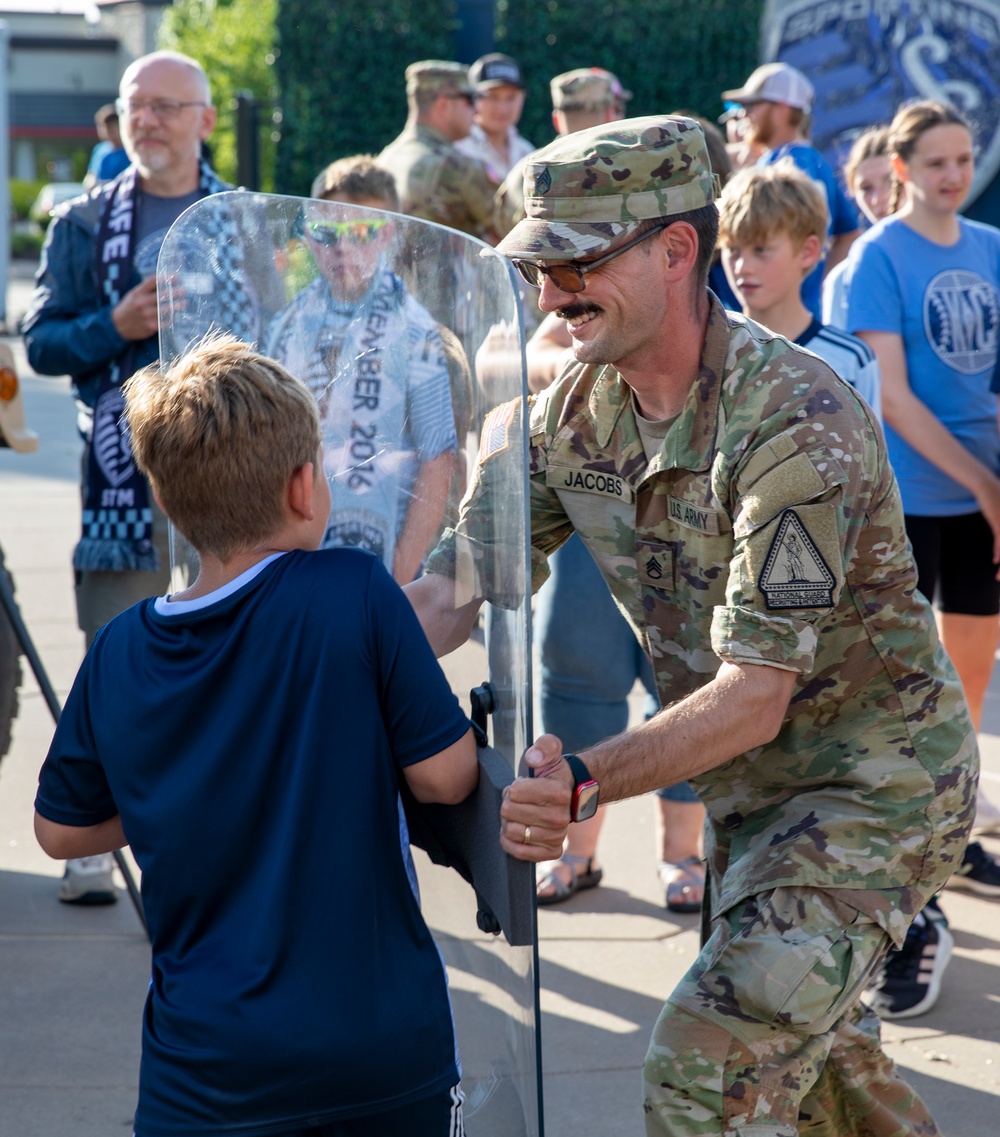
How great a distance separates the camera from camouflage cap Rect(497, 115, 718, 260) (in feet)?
6.64

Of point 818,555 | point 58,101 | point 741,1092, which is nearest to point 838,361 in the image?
point 818,555

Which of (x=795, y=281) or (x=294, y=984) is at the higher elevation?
(x=795, y=281)

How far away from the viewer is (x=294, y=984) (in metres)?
1.66

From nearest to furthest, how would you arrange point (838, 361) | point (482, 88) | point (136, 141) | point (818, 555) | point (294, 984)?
point (294, 984) → point (818, 555) → point (838, 361) → point (136, 141) → point (482, 88)

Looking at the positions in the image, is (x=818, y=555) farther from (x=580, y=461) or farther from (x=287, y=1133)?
(x=287, y=1133)

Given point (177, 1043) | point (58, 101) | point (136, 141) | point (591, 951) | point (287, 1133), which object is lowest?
point (591, 951)

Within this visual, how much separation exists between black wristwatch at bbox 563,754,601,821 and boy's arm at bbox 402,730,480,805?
0.41 feet

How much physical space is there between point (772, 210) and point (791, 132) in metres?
2.75

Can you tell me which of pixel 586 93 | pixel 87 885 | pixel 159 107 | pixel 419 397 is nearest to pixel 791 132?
pixel 586 93

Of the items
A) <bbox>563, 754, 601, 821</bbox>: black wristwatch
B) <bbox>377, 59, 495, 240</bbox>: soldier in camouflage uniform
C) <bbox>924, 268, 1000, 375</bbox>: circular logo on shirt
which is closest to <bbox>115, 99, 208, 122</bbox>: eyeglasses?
<bbox>377, 59, 495, 240</bbox>: soldier in camouflage uniform

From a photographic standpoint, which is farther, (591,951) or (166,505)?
(591,951)

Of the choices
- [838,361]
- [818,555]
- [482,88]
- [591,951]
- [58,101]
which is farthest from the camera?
[58,101]

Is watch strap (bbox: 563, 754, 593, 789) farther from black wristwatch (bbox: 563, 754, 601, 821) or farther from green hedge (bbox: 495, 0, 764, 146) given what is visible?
green hedge (bbox: 495, 0, 764, 146)

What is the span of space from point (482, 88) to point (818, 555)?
6.54m
